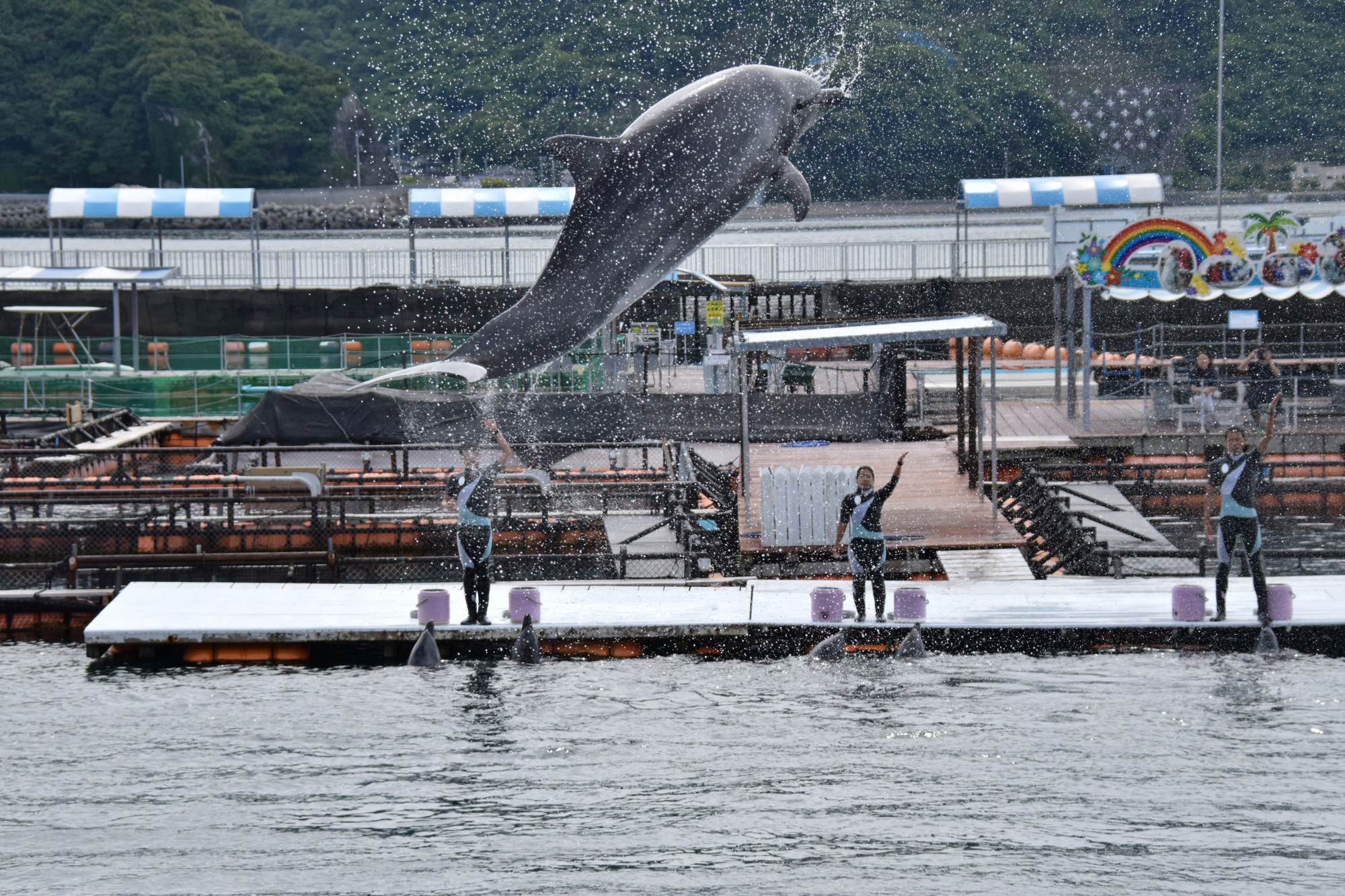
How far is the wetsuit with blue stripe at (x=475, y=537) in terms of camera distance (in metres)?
16.8

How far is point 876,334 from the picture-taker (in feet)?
70.3

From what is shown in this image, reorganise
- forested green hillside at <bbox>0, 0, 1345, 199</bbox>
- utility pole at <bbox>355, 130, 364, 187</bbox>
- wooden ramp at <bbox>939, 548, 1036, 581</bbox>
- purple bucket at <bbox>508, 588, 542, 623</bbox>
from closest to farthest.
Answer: purple bucket at <bbox>508, 588, 542, 623</bbox> → wooden ramp at <bbox>939, 548, 1036, 581</bbox> → forested green hillside at <bbox>0, 0, 1345, 199</bbox> → utility pole at <bbox>355, 130, 364, 187</bbox>

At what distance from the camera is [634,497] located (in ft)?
76.4

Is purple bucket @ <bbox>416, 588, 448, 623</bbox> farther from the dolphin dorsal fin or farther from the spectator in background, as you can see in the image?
the spectator in background

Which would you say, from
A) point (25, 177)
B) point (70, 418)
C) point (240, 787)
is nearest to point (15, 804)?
point (240, 787)

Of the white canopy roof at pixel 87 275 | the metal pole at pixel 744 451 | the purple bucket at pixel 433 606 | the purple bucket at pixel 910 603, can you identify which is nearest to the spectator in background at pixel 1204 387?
the metal pole at pixel 744 451

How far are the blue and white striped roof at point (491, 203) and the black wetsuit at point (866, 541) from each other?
29613 millimetres

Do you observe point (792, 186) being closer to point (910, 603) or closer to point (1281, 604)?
point (910, 603)

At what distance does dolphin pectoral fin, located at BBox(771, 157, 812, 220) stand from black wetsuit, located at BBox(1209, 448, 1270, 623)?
5.52 meters

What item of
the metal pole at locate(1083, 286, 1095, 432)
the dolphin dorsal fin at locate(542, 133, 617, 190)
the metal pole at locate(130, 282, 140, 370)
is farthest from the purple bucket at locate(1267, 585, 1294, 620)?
the metal pole at locate(130, 282, 140, 370)

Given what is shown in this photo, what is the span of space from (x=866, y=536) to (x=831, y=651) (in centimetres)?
134

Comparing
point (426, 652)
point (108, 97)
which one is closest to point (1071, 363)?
point (426, 652)

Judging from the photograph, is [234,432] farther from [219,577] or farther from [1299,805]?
[1299,805]

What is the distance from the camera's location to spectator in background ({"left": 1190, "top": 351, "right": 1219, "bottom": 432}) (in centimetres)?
2808
